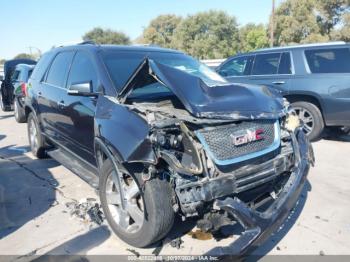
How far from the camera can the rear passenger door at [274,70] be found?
762 centimetres

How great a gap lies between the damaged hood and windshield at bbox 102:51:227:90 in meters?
0.48

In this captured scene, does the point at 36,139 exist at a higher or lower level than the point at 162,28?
lower


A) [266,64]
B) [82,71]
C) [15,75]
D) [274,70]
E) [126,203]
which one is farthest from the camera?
[15,75]

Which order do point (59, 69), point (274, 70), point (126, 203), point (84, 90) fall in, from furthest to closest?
1. point (274, 70)
2. point (59, 69)
3. point (84, 90)
4. point (126, 203)

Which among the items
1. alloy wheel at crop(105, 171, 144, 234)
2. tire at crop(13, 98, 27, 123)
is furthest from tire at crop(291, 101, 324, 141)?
tire at crop(13, 98, 27, 123)

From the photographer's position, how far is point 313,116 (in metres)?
7.30

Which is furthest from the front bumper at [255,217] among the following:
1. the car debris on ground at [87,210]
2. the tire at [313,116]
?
the tire at [313,116]

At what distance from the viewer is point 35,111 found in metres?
6.50

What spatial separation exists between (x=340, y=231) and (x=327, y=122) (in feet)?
12.2

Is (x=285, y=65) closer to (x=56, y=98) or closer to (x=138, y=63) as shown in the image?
(x=138, y=63)

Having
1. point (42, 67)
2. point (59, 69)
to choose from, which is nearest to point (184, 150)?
point (59, 69)

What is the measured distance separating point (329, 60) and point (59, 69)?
194 inches

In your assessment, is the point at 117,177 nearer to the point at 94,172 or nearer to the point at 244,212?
the point at 94,172

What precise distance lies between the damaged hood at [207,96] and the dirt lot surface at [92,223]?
127 centimetres
